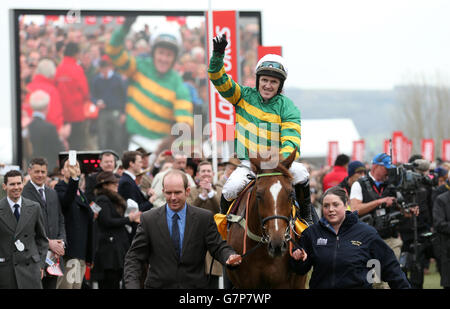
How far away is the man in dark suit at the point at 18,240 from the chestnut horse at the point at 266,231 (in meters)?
2.76

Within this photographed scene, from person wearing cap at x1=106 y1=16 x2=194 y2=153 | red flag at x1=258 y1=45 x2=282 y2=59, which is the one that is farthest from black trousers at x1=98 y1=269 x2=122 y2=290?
person wearing cap at x1=106 y1=16 x2=194 y2=153

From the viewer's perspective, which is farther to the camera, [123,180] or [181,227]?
[123,180]

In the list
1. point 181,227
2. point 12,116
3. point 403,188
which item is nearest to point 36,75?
point 12,116

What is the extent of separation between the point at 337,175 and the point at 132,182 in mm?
3585

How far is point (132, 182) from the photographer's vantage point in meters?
12.1

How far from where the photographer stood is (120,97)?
25516mm

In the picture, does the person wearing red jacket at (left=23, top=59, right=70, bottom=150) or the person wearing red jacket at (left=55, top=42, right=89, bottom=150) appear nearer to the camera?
the person wearing red jacket at (left=23, top=59, right=70, bottom=150)

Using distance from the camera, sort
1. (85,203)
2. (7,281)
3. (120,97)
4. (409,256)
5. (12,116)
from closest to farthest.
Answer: (7,281)
(85,203)
(409,256)
(12,116)
(120,97)

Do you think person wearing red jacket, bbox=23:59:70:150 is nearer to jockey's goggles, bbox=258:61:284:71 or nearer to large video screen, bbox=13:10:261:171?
large video screen, bbox=13:10:261:171

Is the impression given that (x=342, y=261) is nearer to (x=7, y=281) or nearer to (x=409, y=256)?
(x=7, y=281)

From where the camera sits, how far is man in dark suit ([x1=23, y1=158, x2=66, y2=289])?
10688 mm

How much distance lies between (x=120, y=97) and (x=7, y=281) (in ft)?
52.9

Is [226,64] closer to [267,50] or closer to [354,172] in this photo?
[267,50]

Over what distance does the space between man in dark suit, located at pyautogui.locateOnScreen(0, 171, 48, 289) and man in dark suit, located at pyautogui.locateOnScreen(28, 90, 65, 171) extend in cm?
1420
